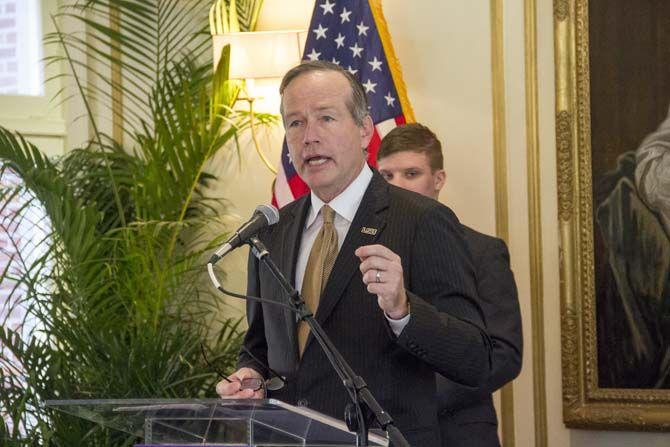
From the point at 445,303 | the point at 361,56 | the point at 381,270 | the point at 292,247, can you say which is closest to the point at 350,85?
the point at 292,247

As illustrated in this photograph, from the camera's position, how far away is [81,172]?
235 inches

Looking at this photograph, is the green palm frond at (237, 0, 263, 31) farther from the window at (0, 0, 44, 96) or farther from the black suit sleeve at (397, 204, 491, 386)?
the black suit sleeve at (397, 204, 491, 386)

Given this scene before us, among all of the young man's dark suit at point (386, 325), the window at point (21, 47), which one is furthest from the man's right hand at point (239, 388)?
the window at point (21, 47)

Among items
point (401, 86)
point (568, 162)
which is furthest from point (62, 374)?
point (568, 162)

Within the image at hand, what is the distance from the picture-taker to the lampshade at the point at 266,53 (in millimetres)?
5516

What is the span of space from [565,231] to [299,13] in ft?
6.08

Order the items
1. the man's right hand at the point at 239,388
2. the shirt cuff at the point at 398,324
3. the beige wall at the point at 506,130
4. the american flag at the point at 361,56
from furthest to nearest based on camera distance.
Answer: the american flag at the point at 361,56, the beige wall at the point at 506,130, the man's right hand at the point at 239,388, the shirt cuff at the point at 398,324

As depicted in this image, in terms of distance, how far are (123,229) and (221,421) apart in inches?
132

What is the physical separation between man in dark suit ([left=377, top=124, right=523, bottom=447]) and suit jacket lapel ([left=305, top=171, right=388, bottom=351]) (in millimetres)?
971

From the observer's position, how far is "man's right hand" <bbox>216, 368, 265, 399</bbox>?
7.97 ft

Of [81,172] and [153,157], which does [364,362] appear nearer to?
[153,157]

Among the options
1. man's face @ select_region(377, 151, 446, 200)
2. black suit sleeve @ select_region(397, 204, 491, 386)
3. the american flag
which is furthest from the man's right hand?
the american flag

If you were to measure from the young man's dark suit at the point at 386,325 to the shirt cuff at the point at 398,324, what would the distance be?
75mm

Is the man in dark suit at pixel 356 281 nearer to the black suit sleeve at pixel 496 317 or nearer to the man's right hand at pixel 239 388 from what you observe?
the man's right hand at pixel 239 388
